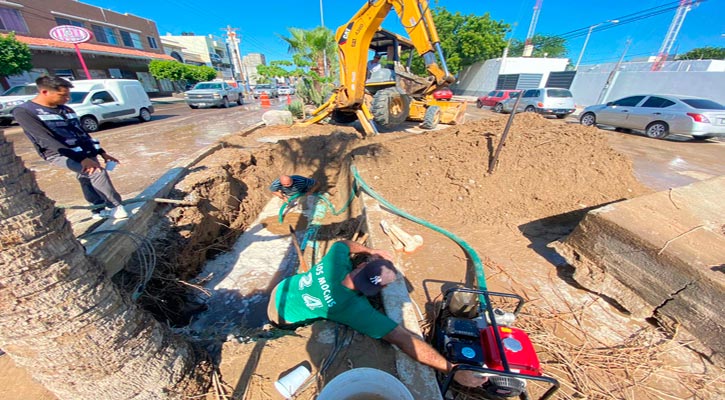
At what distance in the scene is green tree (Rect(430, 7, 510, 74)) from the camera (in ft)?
86.4

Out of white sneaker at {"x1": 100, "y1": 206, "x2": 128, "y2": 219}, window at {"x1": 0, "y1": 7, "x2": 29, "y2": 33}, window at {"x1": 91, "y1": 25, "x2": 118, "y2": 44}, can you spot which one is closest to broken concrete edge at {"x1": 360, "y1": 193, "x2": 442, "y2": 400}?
white sneaker at {"x1": 100, "y1": 206, "x2": 128, "y2": 219}

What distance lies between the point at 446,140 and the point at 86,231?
5.12 m

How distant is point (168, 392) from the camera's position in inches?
61.4

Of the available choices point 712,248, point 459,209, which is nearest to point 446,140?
point 459,209

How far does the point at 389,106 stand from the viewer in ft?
23.9

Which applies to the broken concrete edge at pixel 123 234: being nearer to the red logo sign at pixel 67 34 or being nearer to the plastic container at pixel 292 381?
the plastic container at pixel 292 381

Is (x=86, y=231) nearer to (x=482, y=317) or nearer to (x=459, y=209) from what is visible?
(x=482, y=317)

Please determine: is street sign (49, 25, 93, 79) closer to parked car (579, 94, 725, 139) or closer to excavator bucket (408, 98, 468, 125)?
excavator bucket (408, 98, 468, 125)

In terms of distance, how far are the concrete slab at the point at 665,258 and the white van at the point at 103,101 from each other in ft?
41.0

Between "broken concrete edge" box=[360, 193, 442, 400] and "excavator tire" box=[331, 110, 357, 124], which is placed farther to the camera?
"excavator tire" box=[331, 110, 357, 124]

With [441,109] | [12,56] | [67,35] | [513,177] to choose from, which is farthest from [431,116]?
[12,56]

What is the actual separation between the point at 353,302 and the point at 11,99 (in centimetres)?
1473

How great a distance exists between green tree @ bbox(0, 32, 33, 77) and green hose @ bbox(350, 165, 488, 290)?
800 inches

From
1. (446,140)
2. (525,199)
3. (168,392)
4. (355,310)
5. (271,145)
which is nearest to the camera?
(168,392)
